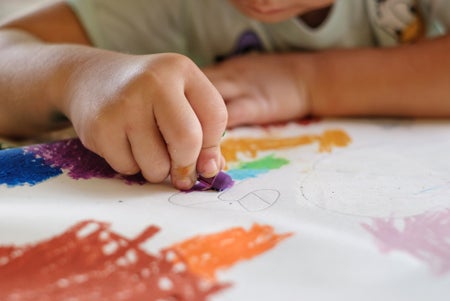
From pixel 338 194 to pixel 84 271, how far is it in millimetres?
176

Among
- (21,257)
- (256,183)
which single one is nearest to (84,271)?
(21,257)

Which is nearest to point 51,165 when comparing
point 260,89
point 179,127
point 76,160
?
point 76,160

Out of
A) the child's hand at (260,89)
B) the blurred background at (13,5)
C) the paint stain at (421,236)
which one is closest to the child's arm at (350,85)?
the child's hand at (260,89)

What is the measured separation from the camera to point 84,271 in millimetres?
322

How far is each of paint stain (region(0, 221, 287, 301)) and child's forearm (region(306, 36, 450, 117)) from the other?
0.28 m

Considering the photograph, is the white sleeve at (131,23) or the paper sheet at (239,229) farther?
the white sleeve at (131,23)

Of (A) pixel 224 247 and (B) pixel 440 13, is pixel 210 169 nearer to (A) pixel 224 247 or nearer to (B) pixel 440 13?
(A) pixel 224 247

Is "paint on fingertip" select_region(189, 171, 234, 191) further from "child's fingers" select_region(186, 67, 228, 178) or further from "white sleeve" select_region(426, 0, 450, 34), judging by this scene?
"white sleeve" select_region(426, 0, 450, 34)

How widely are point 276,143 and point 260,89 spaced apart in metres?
0.10

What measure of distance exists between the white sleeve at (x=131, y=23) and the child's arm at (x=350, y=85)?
133 millimetres

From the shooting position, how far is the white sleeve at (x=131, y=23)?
0.71 metres

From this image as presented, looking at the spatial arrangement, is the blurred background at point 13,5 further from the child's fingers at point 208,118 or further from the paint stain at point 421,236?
the paint stain at point 421,236

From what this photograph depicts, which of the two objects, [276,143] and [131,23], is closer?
[276,143]

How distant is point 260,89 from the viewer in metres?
0.61
